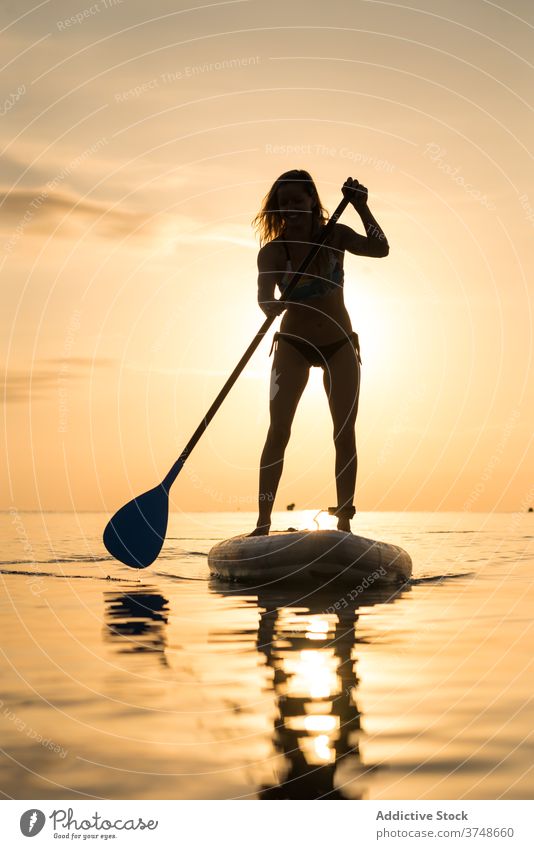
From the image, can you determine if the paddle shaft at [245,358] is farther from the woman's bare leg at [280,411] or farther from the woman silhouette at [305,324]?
the woman's bare leg at [280,411]

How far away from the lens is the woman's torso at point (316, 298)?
1177 centimetres

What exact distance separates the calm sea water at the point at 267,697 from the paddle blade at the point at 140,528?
1.76m

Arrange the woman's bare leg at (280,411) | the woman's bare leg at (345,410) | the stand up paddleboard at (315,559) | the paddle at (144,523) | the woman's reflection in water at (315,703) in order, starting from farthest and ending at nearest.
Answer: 1. the paddle at (144,523)
2. the woman's bare leg at (280,411)
3. the woman's bare leg at (345,410)
4. the stand up paddleboard at (315,559)
5. the woman's reflection in water at (315,703)

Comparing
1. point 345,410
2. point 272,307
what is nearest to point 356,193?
point 272,307

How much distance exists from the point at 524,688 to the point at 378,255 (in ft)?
20.4

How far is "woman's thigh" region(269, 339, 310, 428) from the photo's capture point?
12.1m

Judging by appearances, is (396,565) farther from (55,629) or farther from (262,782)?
(262,782)

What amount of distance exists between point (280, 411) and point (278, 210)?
86.4 inches

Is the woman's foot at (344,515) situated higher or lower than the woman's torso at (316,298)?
lower

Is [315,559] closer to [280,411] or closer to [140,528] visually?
[280,411]

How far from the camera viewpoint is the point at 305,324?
11.9 m

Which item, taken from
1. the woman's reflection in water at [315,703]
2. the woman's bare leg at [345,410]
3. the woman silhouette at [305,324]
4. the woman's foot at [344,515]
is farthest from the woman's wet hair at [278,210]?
the woman's reflection in water at [315,703]

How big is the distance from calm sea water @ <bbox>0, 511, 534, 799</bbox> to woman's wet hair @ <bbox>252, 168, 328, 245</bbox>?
398 centimetres

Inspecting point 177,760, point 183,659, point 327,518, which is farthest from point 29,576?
point 177,760
